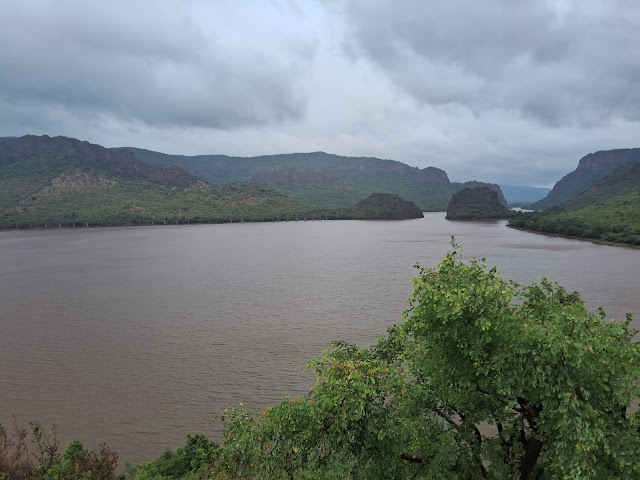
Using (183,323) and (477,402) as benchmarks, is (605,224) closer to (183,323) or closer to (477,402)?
(183,323)

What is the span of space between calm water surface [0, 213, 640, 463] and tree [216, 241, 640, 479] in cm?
1285

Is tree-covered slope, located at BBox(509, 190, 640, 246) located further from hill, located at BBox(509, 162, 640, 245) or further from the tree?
the tree

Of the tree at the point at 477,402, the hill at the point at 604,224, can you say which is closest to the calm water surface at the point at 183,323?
the tree at the point at 477,402

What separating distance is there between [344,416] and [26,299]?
53.1 meters

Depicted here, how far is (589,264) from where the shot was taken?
220ft

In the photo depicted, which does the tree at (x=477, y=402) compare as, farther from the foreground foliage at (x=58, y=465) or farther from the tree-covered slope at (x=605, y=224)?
the tree-covered slope at (x=605, y=224)

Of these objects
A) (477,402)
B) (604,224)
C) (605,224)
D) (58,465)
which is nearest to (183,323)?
(58,465)

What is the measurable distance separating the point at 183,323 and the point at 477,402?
33016 millimetres

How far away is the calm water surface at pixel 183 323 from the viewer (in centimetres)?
2288

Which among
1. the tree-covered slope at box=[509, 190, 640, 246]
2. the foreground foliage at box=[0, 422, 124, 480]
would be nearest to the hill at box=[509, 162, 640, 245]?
the tree-covered slope at box=[509, 190, 640, 246]

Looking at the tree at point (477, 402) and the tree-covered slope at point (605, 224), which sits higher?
the tree-covered slope at point (605, 224)

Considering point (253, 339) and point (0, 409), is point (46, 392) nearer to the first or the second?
point (0, 409)

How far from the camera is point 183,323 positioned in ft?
125

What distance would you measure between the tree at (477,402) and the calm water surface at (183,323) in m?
12.8
